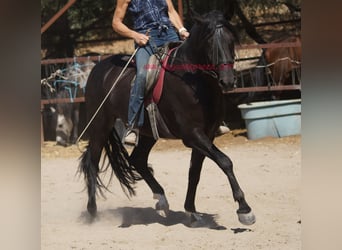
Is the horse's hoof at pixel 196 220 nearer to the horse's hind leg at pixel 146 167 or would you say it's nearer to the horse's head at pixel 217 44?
the horse's hind leg at pixel 146 167

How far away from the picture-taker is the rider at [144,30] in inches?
217

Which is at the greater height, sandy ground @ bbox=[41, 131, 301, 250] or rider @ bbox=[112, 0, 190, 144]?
rider @ bbox=[112, 0, 190, 144]

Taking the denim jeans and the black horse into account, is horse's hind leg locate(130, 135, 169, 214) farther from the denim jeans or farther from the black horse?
the denim jeans

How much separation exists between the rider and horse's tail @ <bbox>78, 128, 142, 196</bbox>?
0.26 m

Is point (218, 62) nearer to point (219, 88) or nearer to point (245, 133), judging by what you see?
point (219, 88)

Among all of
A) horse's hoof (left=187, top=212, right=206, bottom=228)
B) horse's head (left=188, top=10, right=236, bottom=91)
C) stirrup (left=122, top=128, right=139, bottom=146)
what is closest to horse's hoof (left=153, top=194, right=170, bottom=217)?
horse's hoof (left=187, top=212, right=206, bottom=228)

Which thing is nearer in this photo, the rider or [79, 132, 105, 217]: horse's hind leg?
the rider

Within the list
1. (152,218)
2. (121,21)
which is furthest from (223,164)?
(121,21)

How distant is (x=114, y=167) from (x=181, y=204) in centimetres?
53

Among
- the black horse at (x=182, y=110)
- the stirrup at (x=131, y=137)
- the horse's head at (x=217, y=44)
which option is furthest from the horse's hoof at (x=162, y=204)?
the horse's head at (x=217, y=44)

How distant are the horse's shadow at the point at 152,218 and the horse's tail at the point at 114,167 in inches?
5.3

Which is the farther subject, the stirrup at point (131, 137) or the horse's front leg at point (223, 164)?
the stirrup at point (131, 137)

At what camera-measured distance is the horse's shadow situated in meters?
5.62

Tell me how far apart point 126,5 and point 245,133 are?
1.19 metres
